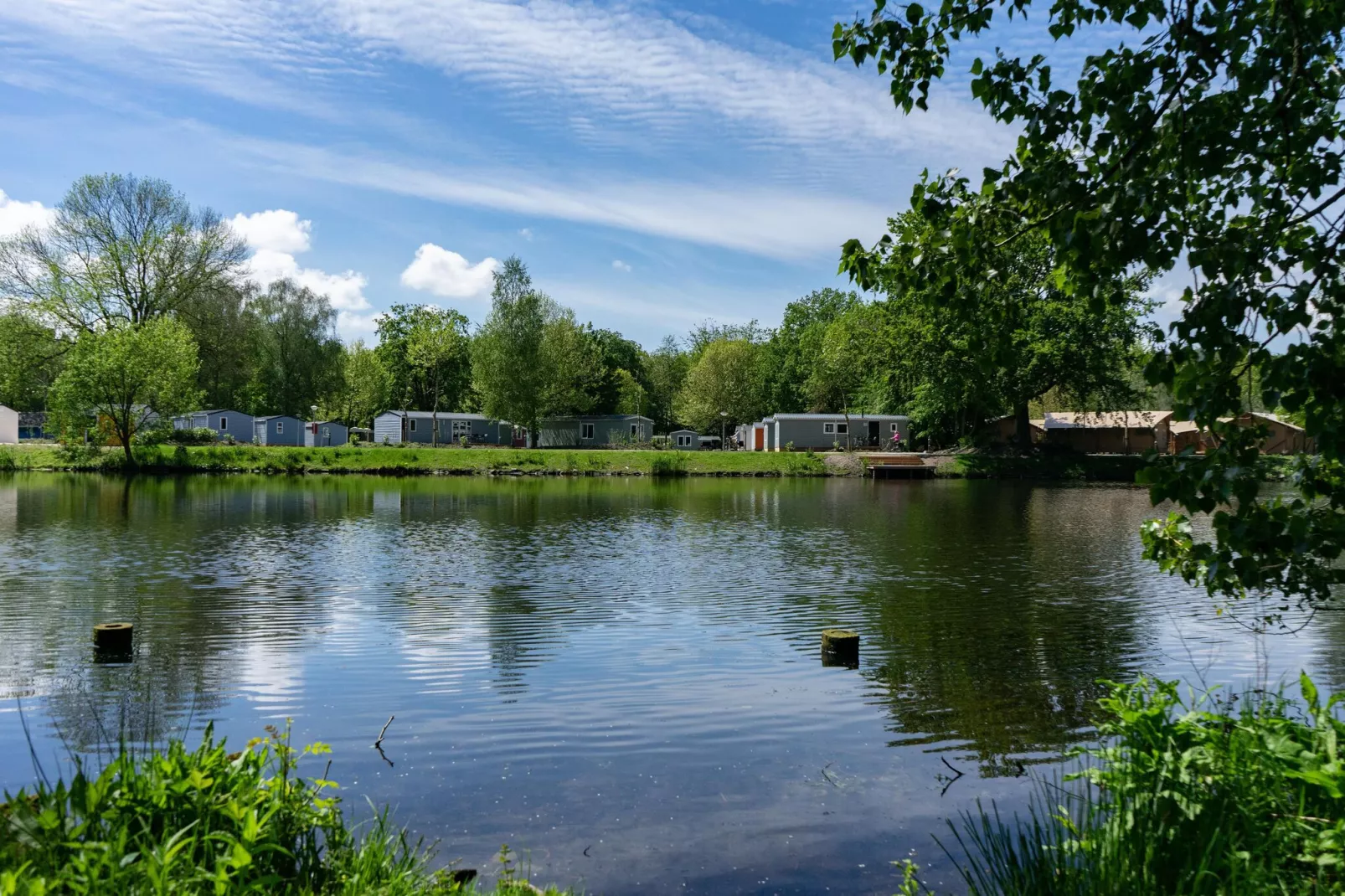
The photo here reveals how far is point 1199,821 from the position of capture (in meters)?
4.85

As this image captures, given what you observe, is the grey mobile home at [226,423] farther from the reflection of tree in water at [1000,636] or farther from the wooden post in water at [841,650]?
the wooden post in water at [841,650]

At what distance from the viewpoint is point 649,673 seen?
12.5 m

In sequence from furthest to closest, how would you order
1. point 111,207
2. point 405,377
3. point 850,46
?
point 405,377, point 111,207, point 850,46

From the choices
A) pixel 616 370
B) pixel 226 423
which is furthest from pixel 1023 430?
pixel 226 423

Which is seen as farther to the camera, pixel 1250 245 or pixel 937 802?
pixel 937 802

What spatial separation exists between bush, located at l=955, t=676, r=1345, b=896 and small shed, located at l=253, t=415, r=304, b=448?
85.4 meters

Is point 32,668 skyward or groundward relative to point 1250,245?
groundward

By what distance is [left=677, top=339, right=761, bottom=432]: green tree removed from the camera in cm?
9788

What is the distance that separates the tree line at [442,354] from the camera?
5944 centimetres

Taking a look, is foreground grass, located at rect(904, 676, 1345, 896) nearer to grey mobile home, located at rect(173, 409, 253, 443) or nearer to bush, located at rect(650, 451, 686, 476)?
bush, located at rect(650, 451, 686, 476)

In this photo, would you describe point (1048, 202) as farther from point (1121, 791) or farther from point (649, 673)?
point (649, 673)

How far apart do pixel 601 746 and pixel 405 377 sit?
108 metres

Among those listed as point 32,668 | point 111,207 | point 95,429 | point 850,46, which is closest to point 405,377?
point 111,207

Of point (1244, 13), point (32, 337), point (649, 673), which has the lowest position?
point (649, 673)
